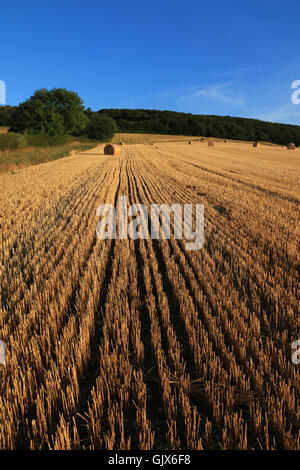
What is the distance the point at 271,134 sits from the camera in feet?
297

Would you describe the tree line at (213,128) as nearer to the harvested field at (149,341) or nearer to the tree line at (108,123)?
the tree line at (108,123)

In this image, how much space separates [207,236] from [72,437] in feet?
16.0

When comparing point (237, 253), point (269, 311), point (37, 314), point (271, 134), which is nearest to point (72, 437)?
point (37, 314)

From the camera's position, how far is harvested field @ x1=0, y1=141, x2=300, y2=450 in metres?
1.90

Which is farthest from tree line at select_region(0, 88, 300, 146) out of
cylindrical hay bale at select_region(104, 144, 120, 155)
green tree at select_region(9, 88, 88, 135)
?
cylindrical hay bale at select_region(104, 144, 120, 155)

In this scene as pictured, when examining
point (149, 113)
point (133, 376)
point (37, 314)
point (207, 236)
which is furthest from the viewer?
point (149, 113)

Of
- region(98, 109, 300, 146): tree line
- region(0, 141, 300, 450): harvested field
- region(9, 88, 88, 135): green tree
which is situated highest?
region(98, 109, 300, 146): tree line

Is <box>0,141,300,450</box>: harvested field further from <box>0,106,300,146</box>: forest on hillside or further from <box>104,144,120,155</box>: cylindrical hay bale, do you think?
<box>0,106,300,146</box>: forest on hillside

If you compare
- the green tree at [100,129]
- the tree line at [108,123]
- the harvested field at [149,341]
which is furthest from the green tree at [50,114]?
the harvested field at [149,341]

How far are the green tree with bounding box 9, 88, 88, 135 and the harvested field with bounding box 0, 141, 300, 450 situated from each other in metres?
50.4

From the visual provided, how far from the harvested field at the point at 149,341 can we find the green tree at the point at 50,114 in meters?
50.4

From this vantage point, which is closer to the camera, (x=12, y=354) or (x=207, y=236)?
(x=12, y=354)

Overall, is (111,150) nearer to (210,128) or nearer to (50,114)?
(50,114)
